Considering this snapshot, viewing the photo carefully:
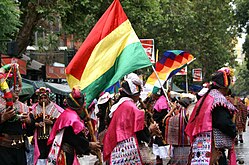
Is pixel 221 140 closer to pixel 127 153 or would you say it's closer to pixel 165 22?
pixel 127 153

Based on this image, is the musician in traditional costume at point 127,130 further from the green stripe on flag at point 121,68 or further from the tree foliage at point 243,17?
the tree foliage at point 243,17

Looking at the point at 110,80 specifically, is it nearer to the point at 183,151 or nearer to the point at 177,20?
the point at 183,151

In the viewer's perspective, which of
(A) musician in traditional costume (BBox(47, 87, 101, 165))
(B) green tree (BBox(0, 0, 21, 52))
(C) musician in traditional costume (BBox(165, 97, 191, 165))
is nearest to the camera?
(A) musician in traditional costume (BBox(47, 87, 101, 165))

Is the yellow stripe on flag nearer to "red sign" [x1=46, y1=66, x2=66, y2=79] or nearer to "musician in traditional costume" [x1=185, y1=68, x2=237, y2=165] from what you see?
"musician in traditional costume" [x1=185, y1=68, x2=237, y2=165]

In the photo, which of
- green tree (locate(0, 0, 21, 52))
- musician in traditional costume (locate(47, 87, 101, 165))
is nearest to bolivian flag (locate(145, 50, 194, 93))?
green tree (locate(0, 0, 21, 52))

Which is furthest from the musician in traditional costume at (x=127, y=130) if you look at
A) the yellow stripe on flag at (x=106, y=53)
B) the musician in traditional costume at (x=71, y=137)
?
the yellow stripe on flag at (x=106, y=53)

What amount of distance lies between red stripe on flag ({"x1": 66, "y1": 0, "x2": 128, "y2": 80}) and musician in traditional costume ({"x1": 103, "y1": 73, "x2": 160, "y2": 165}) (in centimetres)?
86

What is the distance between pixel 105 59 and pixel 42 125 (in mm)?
2665

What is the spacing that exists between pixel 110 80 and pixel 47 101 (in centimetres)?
288

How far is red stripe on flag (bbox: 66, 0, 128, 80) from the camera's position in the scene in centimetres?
916

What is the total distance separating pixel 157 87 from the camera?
15031 millimetres

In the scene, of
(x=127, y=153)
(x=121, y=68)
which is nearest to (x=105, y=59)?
(x=121, y=68)

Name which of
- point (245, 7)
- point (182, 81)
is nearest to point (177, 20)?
point (245, 7)

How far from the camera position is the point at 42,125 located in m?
11.3
